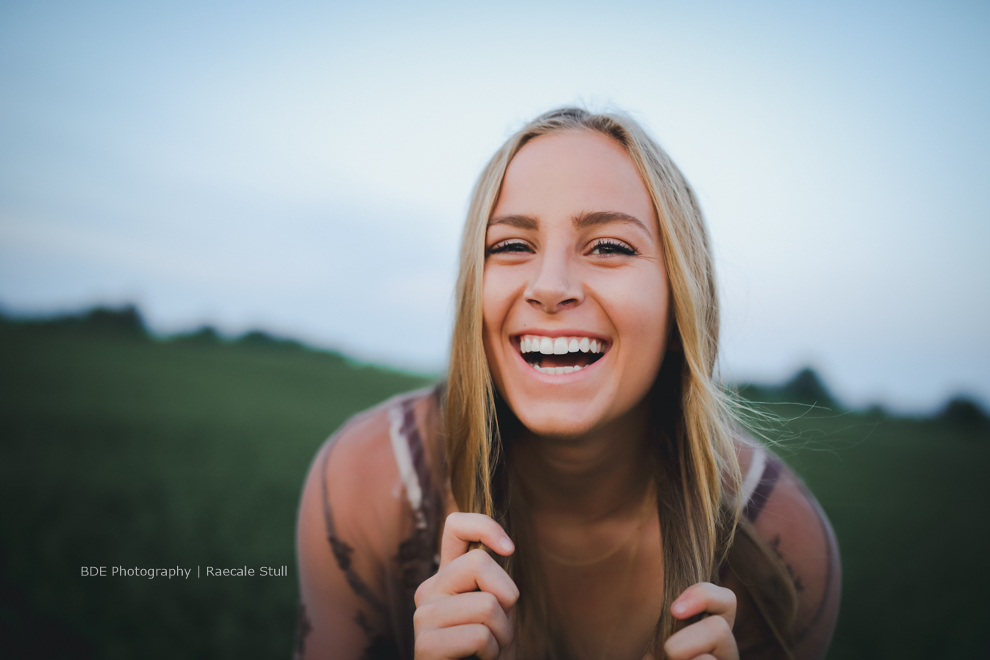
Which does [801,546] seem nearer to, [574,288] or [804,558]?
[804,558]

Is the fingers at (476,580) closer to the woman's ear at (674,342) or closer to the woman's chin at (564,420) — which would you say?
the woman's chin at (564,420)

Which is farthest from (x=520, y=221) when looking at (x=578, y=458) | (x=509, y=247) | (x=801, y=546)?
(x=801, y=546)

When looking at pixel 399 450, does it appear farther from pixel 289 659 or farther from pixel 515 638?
pixel 289 659

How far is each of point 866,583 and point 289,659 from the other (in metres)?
6.25

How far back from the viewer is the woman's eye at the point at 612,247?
6.08ft

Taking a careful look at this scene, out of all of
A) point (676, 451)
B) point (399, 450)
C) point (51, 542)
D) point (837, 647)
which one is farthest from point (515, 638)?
point (51, 542)

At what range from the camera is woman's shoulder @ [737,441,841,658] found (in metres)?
2.13

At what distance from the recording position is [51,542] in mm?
4348

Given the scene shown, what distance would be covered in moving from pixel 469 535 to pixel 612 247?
1.17m

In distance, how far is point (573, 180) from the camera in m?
1.85

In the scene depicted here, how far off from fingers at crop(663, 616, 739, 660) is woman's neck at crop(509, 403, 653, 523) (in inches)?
31.3

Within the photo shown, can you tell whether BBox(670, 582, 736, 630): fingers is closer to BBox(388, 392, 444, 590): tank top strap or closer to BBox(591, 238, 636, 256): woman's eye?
BBox(388, 392, 444, 590): tank top strap

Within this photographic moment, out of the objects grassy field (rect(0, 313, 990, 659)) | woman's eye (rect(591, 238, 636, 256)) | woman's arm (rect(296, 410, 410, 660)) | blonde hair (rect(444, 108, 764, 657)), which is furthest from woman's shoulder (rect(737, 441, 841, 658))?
woman's arm (rect(296, 410, 410, 660))

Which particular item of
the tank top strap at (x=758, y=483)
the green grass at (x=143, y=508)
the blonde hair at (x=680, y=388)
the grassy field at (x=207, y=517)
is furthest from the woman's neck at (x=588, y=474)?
the green grass at (x=143, y=508)
